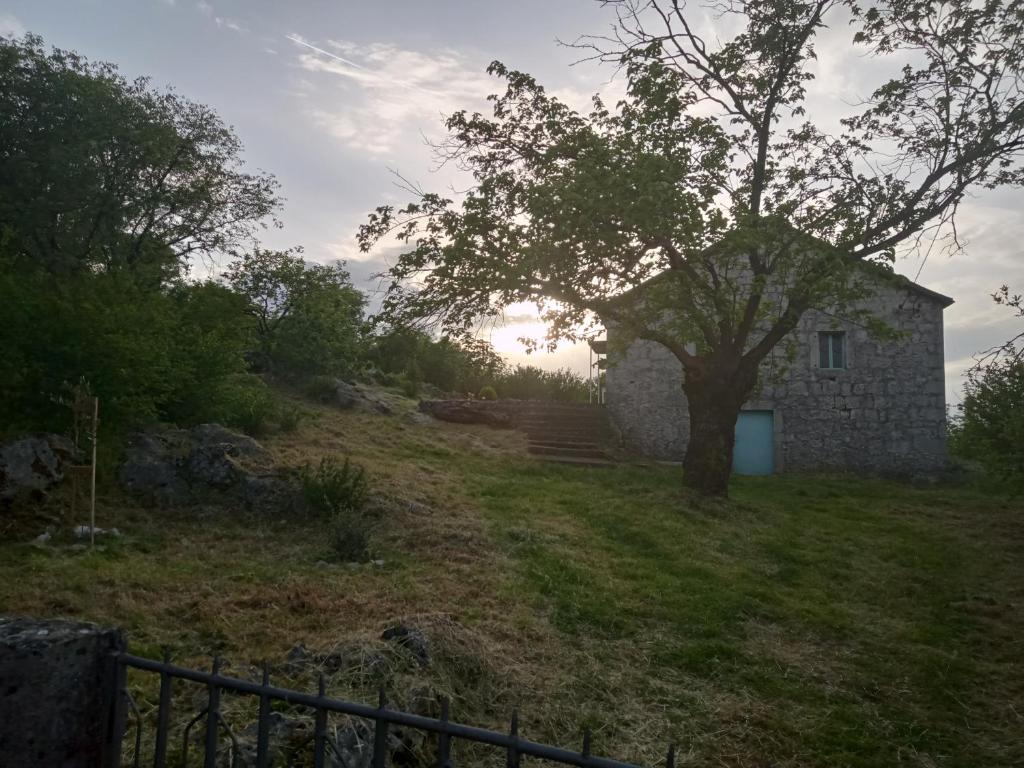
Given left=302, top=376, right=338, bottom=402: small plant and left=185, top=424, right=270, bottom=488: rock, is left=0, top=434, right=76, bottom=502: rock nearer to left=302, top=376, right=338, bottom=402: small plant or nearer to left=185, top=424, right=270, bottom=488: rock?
left=185, top=424, right=270, bottom=488: rock

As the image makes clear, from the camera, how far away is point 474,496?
12.9 metres

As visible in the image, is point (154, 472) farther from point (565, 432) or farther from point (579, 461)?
point (565, 432)

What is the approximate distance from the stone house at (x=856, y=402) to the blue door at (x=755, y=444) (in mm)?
28

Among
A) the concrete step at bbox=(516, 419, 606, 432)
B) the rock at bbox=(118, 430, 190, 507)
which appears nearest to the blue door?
the concrete step at bbox=(516, 419, 606, 432)

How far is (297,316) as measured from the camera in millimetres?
24859

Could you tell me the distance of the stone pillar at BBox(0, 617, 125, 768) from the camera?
8.02ft

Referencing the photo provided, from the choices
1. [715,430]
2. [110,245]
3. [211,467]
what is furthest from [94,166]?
[715,430]

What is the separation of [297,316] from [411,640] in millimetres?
21058

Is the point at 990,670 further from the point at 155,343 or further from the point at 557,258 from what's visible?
the point at 155,343

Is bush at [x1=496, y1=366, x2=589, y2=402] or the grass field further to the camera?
bush at [x1=496, y1=366, x2=589, y2=402]

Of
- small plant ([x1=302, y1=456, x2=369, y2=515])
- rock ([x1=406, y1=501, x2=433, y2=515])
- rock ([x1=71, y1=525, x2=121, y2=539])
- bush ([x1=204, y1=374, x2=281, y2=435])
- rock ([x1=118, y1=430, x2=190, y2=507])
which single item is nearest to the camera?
rock ([x1=71, y1=525, x2=121, y2=539])

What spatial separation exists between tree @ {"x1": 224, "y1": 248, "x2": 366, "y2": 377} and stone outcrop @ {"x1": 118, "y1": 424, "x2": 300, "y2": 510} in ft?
41.2

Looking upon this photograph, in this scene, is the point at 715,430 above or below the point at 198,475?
above

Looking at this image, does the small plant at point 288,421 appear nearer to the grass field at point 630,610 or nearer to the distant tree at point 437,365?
the grass field at point 630,610
